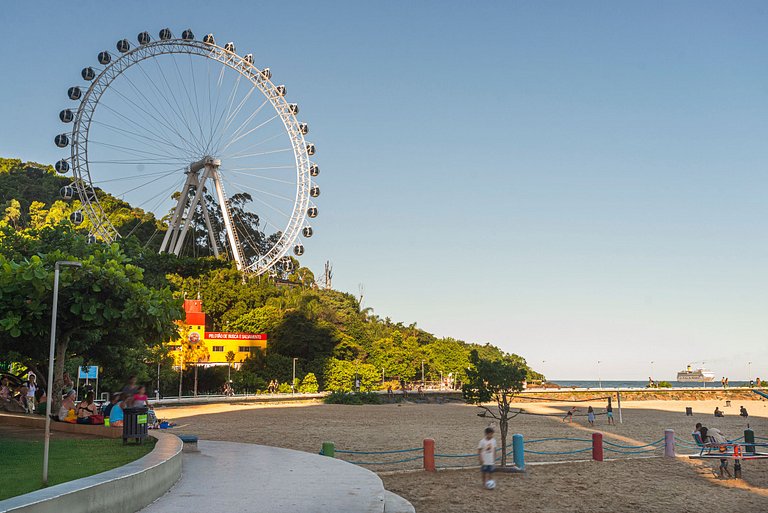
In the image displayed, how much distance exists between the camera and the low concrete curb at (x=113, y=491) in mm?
7422

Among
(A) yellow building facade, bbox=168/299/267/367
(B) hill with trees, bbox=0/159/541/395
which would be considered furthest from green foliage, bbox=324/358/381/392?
(A) yellow building facade, bbox=168/299/267/367

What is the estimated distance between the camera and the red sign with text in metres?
73.2

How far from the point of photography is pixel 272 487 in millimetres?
11758

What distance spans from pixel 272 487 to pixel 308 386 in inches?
2460

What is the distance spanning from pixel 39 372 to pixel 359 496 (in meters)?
14.7

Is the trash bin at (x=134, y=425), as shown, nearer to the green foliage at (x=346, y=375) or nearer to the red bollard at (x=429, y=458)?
the red bollard at (x=429, y=458)

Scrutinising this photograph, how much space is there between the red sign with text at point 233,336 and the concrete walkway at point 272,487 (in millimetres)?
58567

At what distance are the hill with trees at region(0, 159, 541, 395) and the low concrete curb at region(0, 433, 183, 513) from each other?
19.0 feet

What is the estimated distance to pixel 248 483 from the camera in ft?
39.8

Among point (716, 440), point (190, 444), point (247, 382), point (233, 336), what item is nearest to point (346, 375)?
point (247, 382)

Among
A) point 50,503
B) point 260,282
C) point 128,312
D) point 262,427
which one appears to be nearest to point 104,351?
point 128,312

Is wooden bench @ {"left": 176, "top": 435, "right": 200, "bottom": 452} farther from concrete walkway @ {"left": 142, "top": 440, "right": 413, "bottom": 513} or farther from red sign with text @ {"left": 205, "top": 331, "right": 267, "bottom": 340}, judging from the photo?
red sign with text @ {"left": 205, "top": 331, "right": 267, "bottom": 340}

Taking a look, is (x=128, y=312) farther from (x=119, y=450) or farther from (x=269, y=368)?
(x=269, y=368)

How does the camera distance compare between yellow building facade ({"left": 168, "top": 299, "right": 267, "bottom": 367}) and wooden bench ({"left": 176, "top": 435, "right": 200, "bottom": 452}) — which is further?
yellow building facade ({"left": 168, "top": 299, "right": 267, "bottom": 367})
